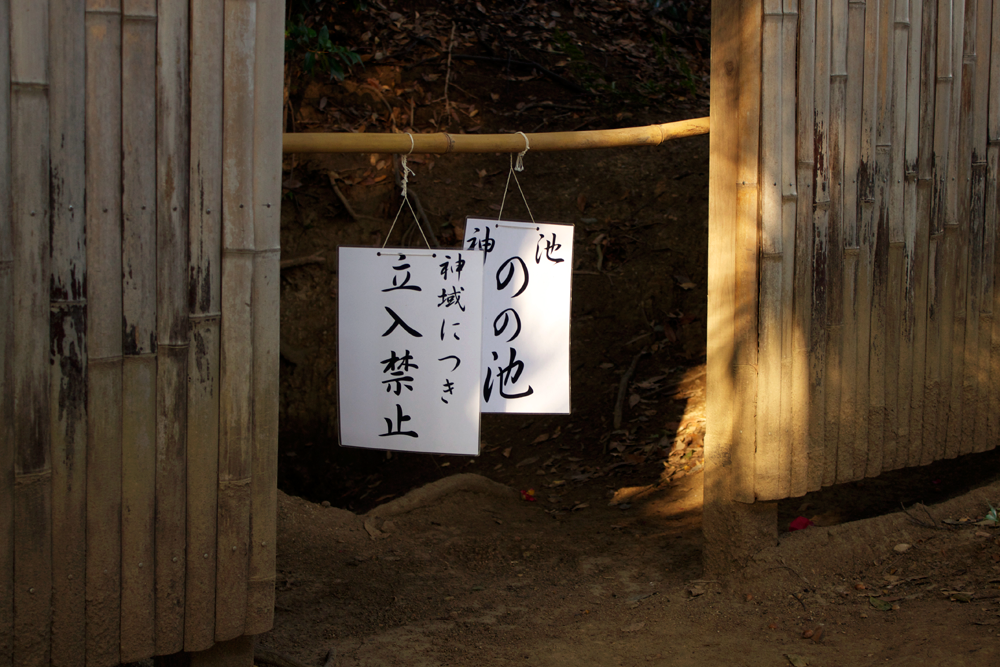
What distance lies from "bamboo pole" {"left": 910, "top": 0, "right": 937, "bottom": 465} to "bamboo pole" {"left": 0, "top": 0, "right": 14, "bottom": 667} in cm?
333

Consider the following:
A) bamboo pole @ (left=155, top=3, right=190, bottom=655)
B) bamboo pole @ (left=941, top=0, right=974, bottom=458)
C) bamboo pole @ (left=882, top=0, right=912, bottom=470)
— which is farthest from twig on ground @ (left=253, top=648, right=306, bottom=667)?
Answer: bamboo pole @ (left=941, top=0, right=974, bottom=458)

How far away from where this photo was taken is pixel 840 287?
3.38 m

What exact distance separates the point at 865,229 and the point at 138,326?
9.08ft

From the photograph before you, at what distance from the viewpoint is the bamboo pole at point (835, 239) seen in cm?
326

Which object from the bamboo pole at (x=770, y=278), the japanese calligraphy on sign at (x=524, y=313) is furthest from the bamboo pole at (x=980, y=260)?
the japanese calligraphy on sign at (x=524, y=313)

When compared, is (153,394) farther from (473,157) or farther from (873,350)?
(473,157)

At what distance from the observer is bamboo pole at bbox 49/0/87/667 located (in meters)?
2.06

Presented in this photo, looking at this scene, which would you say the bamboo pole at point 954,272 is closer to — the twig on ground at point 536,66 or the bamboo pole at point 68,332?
the bamboo pole at point 68,332

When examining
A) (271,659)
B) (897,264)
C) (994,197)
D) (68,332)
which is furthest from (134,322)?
(994,197)

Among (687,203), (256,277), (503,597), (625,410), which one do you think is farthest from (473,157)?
(256,277)

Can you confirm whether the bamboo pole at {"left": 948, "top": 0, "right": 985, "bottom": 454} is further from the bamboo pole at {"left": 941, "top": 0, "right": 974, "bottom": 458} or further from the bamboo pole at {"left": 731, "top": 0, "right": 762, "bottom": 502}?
the bamboo pole at {"left": 731, "top": 0, "right": 762, "bottom": 502}

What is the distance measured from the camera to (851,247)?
11.1 ft

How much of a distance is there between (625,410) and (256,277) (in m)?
4.35

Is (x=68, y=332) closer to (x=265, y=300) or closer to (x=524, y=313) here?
(x=265, y=300)
